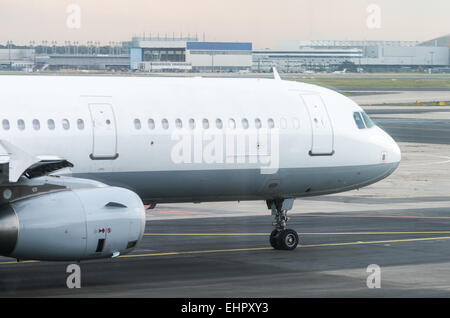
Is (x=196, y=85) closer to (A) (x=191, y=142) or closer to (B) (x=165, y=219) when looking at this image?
(A) (x=191, y=142)

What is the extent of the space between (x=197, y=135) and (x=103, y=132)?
9.15ft

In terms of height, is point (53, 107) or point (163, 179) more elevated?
point (53, 107)

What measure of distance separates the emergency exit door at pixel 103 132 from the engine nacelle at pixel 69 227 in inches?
118

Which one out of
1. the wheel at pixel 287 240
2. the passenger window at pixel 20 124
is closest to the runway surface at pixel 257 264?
the wheel at pixel 287 240

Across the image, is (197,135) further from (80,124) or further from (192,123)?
(80,124)

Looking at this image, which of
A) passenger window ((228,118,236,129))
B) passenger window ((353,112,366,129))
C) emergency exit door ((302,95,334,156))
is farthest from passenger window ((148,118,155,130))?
passenger window ((353,112,366,129))

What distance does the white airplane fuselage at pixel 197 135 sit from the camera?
23.3m

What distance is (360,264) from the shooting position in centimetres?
2598

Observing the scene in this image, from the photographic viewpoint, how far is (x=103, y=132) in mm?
23812

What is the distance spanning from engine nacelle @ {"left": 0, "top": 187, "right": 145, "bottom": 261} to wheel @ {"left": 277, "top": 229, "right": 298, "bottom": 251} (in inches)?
322

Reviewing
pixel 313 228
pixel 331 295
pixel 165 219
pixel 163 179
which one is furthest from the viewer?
pixel 165 219

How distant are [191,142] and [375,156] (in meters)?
6.19
